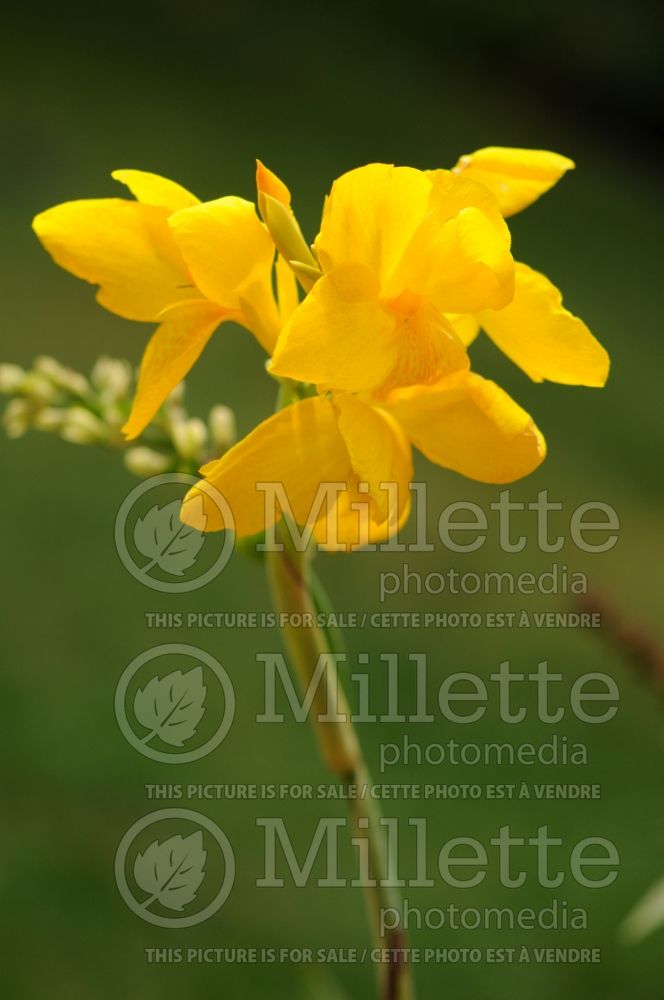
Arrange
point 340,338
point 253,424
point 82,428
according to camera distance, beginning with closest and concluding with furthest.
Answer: point 340,338 → point 82,428 → point 253,424

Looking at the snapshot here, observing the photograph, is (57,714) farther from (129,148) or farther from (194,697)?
(129,148)

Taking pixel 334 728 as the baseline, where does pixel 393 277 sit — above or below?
above

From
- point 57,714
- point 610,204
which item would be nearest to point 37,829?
point 57,714

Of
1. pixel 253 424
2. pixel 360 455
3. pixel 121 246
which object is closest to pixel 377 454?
pixel 360 455

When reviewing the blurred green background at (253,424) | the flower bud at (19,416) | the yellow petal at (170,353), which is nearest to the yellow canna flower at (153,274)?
the yellow petal at (170,353)

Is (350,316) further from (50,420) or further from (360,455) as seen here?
(50,420)
